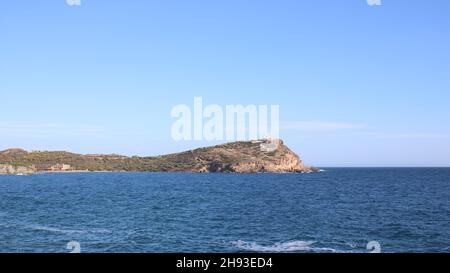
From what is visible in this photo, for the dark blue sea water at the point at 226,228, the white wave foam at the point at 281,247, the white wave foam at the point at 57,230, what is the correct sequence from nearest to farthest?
the white wave foam at the point at 281,247
the dark blue sea water at the point at 226,228
the white wave foam at the point at 57,230

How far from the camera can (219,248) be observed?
3438 cm

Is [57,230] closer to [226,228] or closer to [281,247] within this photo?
[226,228]

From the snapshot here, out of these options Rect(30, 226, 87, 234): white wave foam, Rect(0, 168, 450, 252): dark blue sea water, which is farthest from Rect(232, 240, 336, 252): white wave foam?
Rect(30, 226, 87, 234): white wave foam

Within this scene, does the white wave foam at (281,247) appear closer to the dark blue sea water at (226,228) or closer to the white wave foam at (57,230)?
the dark blue sea water at (226,228)

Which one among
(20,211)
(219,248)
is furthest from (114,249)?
(20,211)

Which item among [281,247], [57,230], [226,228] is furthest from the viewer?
[226,228]

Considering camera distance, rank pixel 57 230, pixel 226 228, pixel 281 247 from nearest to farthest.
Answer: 1. pixel 281 247
2. pixel 57 230
3. pixel 226 228

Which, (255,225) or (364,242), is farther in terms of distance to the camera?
(255,225)

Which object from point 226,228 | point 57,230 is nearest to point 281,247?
point 226,228

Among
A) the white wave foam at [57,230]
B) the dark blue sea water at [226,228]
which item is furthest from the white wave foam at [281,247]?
the white wave foam at [57,230]

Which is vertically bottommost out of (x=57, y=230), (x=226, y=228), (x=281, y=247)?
(x=57, y=230)
